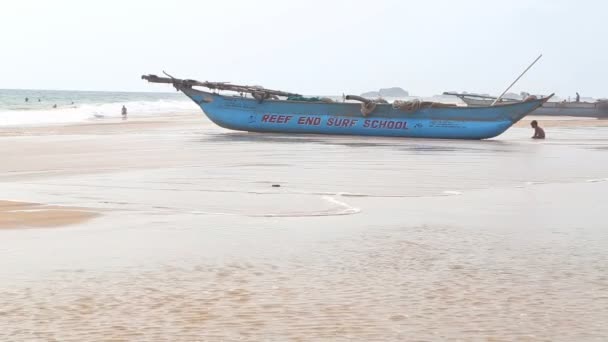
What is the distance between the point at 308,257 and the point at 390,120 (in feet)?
64.7

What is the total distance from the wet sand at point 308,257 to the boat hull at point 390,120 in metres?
12.4

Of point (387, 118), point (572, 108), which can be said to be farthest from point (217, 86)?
point (572, 108)

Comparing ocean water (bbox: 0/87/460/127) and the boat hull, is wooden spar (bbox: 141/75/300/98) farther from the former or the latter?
ocean water (bbox: 0/87/460/127)

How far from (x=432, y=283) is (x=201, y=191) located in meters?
5.56

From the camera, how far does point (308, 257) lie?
6.07 metres

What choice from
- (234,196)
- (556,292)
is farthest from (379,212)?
(556,292)

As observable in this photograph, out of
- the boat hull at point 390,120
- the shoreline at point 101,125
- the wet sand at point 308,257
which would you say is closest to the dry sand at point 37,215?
the wet sand at point 308,257

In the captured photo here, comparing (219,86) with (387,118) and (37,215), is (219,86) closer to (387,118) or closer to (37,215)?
(387,118)

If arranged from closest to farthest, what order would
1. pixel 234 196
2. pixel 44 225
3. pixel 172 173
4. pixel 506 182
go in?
pixel 44 225, pixel 234 196, pixel 506 182, pixel 172 173

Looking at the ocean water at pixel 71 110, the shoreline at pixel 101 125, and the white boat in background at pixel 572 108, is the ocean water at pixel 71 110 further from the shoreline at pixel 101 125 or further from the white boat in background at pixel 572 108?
the white boat in background at pixel 572 108

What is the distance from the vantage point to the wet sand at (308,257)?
14.1 feet

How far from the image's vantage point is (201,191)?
10.4 metres

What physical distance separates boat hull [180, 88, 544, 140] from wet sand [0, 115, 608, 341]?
12.4 m

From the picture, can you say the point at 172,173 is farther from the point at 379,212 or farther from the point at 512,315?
the point at 512,315
